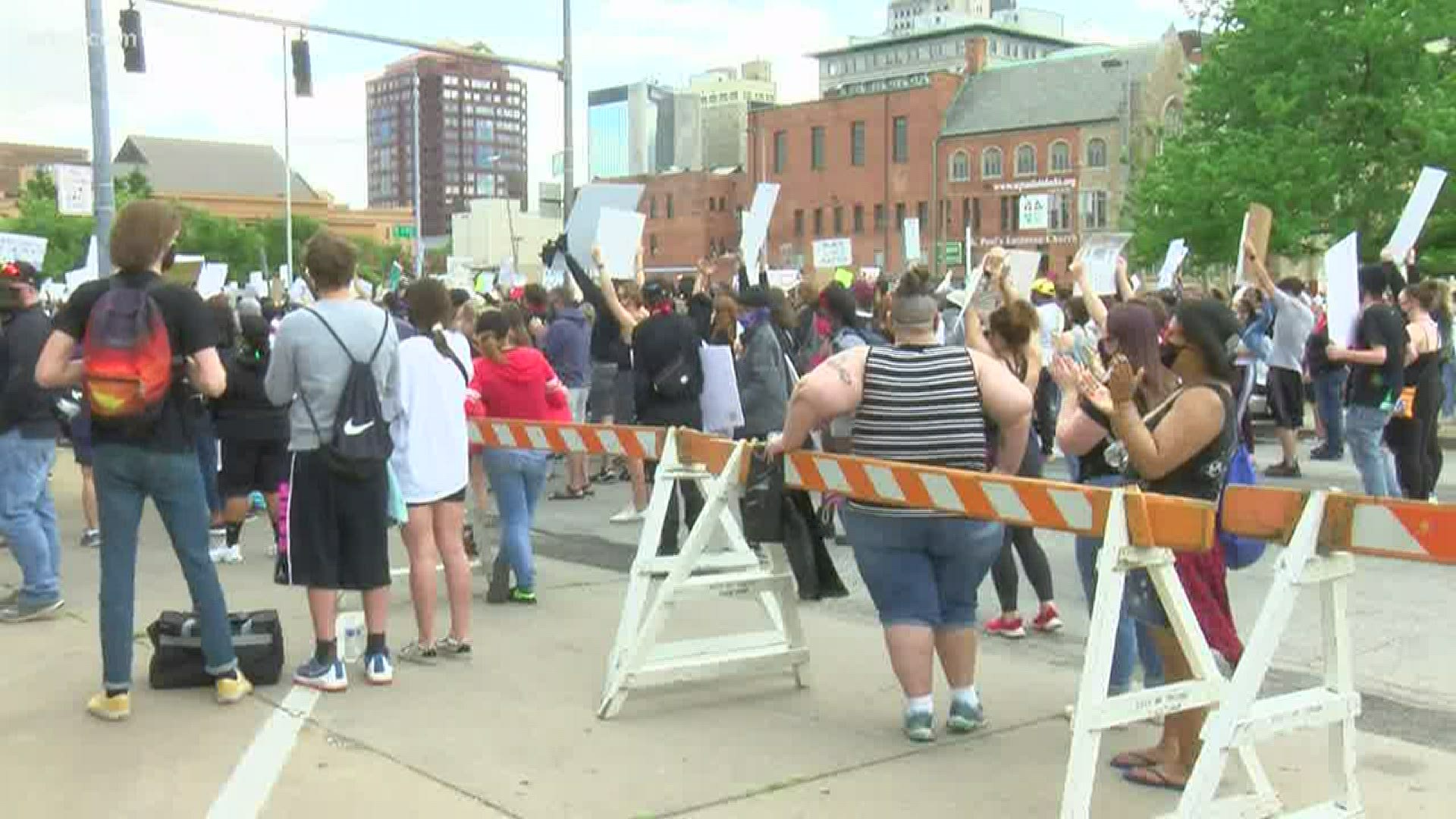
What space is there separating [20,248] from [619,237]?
6111mm

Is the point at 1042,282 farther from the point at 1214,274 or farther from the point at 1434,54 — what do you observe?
the point at 1214,274

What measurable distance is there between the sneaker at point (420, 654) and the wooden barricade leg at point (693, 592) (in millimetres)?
1171

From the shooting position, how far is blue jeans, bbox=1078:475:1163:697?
570 centimetres

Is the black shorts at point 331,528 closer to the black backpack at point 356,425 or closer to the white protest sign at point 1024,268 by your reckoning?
the black backpack at point 356,425

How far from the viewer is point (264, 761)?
5.55m

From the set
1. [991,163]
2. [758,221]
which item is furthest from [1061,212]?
[758,221]

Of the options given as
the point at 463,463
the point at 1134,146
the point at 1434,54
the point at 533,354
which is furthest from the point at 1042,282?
the point at 1134,146

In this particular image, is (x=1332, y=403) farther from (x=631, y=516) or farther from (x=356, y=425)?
(x=356, y=425)

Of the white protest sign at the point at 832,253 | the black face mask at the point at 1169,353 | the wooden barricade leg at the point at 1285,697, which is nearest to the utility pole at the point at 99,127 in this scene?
the white protest sign at the point at 832,253

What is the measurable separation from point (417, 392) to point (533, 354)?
1.65 m

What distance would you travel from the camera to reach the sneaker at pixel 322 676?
658 centimetres

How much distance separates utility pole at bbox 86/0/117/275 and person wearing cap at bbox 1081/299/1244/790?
15222 mm

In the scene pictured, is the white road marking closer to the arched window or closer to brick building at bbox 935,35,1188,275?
brick building at bbox 935,35,1188,275

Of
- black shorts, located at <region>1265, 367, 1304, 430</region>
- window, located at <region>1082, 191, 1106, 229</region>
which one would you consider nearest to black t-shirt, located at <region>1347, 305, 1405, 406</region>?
black shorts, located at <region>1265, 367, 1304, 430</region>
